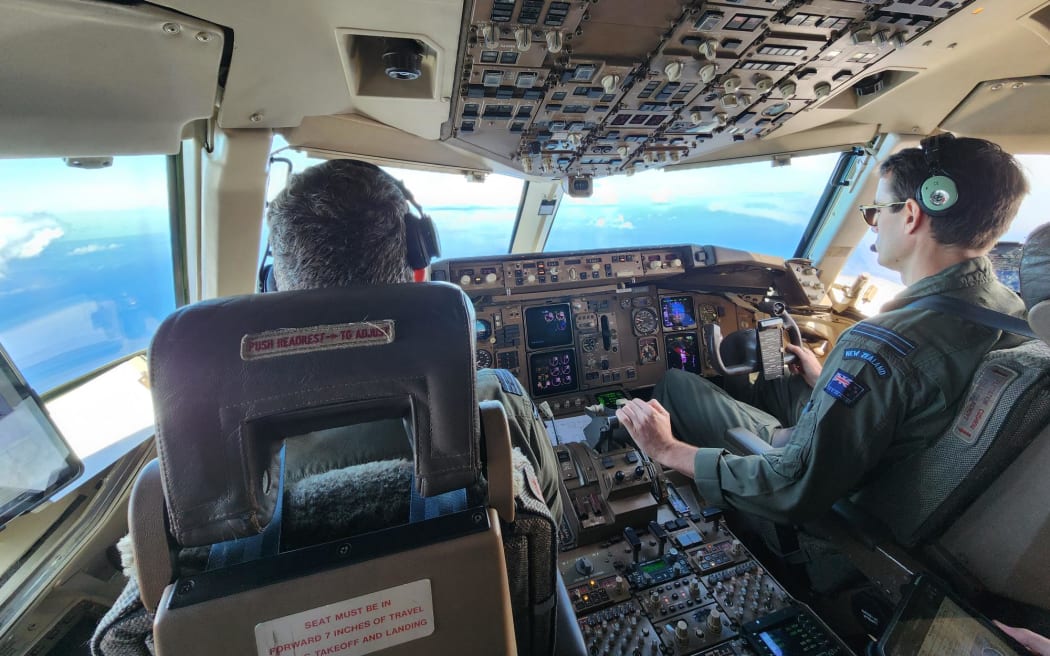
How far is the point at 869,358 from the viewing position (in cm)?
141

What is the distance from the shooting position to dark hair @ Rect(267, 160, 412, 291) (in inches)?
33.5

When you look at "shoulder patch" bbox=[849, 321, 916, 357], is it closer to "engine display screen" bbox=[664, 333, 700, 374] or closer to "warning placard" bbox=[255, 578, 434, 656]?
"warning placard" bbox=[255, 578, 434, 656]

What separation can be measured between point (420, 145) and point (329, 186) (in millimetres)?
1873

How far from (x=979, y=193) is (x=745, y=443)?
118 cm

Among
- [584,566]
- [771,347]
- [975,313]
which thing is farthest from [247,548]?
[771,347]

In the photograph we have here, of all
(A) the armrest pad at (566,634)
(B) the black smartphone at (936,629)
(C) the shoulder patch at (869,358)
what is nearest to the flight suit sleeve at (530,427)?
(A) the armrest pad at (566,634)

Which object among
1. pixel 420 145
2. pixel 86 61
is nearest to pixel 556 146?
pixel 420 145

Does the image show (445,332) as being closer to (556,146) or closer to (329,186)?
(329,186)

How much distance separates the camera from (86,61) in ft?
3.96

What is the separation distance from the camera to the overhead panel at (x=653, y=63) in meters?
1.41

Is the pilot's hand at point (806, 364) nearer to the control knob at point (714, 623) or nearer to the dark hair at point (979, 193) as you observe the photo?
the dark hair at point (979, 193)

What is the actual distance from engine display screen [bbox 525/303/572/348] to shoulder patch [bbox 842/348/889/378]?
1808mm

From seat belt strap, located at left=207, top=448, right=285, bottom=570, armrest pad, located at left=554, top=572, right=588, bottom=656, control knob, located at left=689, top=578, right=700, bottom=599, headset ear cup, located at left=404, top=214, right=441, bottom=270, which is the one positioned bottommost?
control knob, located at left=689, top=578, right=700, bottom=599

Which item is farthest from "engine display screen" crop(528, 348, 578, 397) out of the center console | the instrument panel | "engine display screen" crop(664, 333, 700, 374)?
the center console
